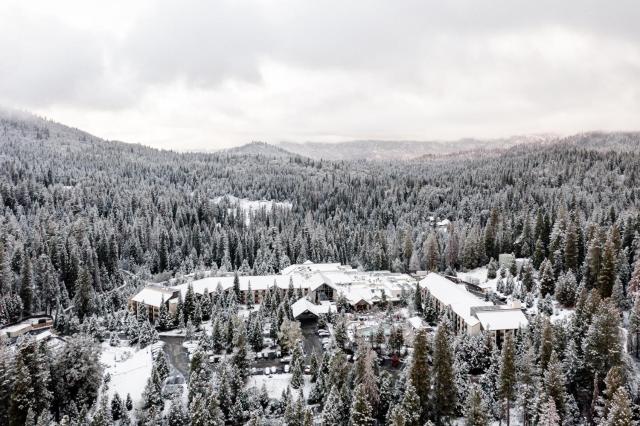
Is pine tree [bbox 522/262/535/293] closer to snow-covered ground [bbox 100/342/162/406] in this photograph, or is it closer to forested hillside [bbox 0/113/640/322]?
forested hillside [bbox 0/113/640/322]

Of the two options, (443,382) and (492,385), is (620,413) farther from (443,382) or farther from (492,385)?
(443,382)

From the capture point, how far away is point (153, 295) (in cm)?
6938

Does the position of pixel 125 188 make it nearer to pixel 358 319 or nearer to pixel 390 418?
pixel 358 319

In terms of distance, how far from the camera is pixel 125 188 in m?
157

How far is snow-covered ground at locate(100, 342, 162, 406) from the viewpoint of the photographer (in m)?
45.6

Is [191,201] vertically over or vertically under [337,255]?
over

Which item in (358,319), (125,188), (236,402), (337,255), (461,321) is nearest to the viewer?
(236,402)

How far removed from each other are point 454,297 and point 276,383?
28068mm

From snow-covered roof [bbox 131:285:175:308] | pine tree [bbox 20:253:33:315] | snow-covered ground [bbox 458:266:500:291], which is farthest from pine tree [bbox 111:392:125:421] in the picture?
snow-covered ground [bbox 458:266:500:291]

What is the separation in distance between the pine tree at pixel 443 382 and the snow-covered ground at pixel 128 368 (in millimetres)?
26675

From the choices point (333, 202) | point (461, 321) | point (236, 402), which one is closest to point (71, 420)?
point (236, 402)

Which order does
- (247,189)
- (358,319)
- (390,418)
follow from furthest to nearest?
1. (247,189)
2. (358,319)
3. (390,418)

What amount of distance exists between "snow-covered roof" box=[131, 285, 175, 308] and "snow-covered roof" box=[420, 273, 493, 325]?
37.9 m

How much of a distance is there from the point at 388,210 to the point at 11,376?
388 feet
